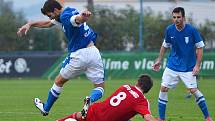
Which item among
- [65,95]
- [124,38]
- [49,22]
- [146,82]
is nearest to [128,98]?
[146,82]

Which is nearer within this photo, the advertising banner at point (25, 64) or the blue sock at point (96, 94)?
the blue sock at point (96, 94)

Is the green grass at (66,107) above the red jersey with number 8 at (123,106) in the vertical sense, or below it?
below

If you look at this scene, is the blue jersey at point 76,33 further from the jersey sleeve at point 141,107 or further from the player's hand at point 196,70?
the jersey sleeve at point 141,107

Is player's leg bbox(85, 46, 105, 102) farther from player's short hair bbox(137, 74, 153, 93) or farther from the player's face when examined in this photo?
player's short hair bbox(137, 74, 153, 93)

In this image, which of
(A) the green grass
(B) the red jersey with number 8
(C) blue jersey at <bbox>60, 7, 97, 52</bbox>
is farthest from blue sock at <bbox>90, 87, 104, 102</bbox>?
(A) the green grass

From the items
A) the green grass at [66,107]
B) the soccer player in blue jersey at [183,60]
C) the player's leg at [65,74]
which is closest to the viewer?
the player's leg at [65,74]

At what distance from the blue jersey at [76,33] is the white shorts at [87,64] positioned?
12 cm

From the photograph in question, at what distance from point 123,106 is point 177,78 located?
4070mm

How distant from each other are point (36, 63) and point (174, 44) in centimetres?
2519

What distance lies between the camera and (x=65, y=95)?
83.3 ft

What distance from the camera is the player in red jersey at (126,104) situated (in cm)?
1166

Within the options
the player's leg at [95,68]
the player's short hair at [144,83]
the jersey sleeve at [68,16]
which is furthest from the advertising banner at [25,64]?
the player's short hair at [144,83]

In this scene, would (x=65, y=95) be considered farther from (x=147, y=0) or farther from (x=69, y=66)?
(x=147, y=0)

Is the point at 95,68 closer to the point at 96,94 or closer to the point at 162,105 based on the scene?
the point at 96,94
